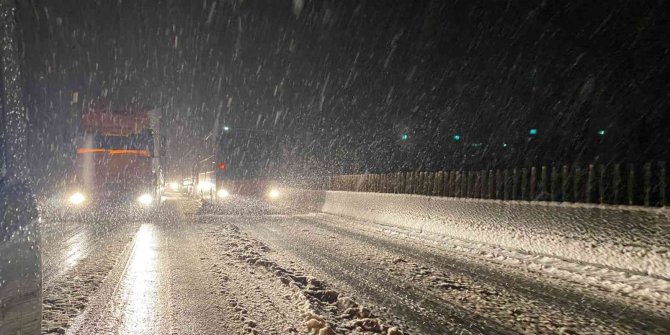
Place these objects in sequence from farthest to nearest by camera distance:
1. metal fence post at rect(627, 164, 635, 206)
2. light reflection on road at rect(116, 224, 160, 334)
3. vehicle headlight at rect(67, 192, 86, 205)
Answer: vehicle headlight at rect(67, 192, 86, 205) → metal fence post at rect(627, 164, 635, 206) → light reflection on road at rect(116, 224, 160, 334)

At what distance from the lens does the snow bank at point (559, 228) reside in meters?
5.02

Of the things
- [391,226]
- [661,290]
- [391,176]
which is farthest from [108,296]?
[391,176]

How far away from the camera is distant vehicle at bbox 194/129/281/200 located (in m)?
27.4

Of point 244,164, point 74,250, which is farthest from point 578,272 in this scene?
point 244,164

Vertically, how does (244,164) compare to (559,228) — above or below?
above

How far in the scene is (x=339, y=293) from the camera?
4578mm

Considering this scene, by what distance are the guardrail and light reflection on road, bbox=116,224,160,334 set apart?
5.92m

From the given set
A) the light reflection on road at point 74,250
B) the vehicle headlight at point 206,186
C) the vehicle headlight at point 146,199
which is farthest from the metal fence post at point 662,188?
the vehicle headlight at point 206,186

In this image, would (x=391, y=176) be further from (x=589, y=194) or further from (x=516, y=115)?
(x=516, y=115)

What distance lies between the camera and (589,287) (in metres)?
4.77

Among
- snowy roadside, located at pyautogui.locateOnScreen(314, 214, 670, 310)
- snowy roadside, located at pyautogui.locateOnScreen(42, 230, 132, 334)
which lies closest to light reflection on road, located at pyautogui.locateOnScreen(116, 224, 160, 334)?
snowy roadside, located at pyautogui.locateOnScreen(42, 230, 132, 334)

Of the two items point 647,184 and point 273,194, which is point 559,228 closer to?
point 647,184

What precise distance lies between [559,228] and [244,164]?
23816 millimetres

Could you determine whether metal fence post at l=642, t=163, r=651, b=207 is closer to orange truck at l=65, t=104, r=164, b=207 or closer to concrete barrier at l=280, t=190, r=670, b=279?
concrete barrier at l=280, t=190, r=670, b=279
